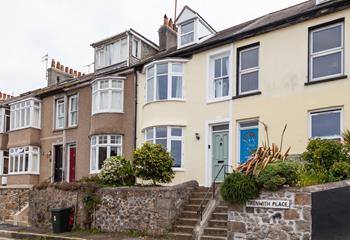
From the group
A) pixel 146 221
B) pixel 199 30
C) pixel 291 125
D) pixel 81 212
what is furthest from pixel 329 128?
pixel 81 212

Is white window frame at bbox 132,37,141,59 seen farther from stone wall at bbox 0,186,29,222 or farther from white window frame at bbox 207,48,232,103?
stone wall at bbox 0,186,29,222

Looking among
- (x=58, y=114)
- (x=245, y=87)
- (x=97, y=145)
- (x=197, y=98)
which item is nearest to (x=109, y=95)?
(x=97, y=145)

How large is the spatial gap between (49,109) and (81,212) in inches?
430

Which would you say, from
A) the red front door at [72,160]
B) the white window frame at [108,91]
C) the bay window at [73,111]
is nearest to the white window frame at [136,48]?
the white window frame at [108,91]

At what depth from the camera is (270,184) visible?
12.0 meters

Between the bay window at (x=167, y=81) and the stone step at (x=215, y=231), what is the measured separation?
7.62 metres

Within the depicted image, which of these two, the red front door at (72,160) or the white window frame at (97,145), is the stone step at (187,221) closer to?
the white window frame at (97,145)

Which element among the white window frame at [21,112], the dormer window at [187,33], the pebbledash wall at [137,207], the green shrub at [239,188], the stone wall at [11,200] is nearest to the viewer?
the green shrub at [239,188]

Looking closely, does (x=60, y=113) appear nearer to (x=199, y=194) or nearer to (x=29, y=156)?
(x=29, y=156)

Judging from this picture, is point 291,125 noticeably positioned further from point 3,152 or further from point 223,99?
point 3,152

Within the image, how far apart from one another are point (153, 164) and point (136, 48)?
9.47 metres

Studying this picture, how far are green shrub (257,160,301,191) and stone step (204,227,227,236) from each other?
235cm

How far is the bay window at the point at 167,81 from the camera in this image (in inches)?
795

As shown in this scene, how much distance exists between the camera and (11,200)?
1005 inches
